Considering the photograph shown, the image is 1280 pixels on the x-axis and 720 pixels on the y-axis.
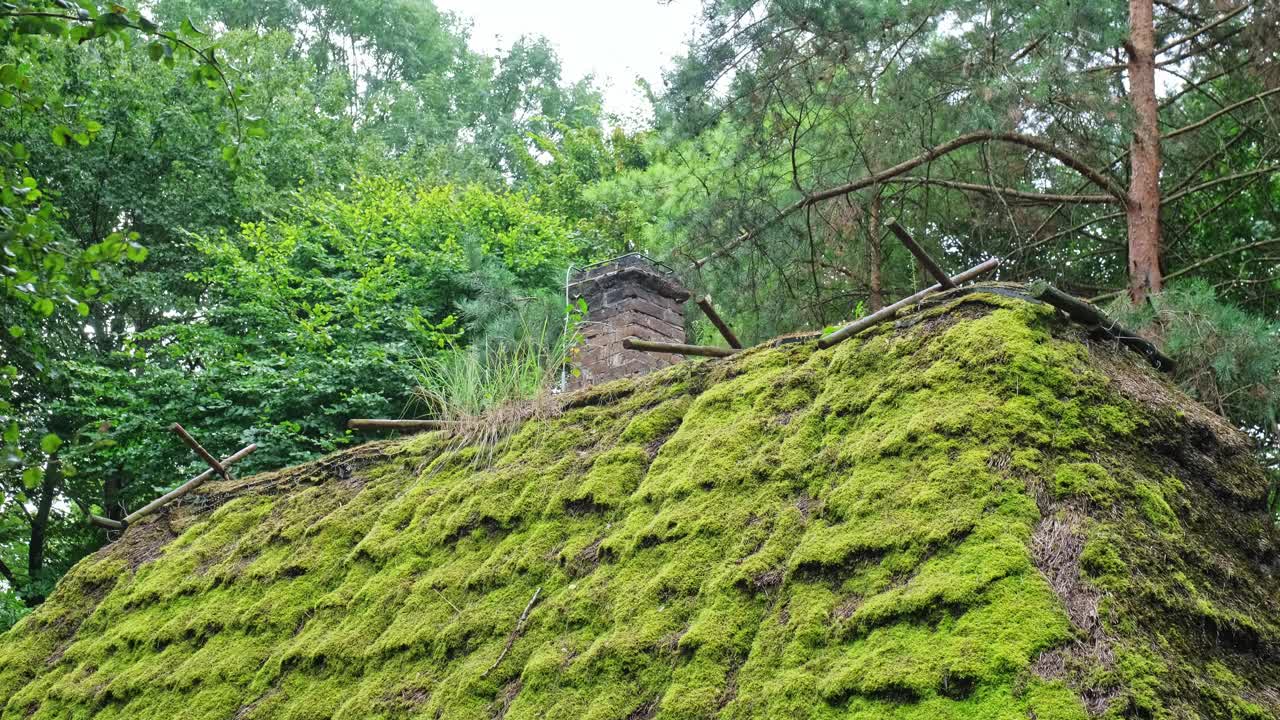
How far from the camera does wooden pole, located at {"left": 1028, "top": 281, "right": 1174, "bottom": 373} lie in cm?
332

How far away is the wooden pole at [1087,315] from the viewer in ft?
10.9

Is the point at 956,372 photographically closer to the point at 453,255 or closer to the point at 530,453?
the point at 530,453

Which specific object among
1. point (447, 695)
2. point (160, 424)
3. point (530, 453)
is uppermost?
point (160, 424)

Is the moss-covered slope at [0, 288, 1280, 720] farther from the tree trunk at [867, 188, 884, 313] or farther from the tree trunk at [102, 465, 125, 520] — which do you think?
the tree trunk at [102, 465, 125, 520]

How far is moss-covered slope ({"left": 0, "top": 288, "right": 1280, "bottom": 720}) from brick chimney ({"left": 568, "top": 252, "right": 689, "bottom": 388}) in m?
1.12

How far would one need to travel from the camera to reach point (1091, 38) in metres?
6.94

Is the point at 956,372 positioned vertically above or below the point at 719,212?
below

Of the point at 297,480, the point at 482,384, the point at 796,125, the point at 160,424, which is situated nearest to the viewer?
the point at 482,384

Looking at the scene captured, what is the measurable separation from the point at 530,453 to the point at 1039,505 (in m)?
2.48

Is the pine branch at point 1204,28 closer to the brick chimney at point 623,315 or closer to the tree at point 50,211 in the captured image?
the brick chimney at point 623,315

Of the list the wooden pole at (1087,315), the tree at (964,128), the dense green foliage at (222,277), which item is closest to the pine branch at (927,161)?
the tree at (964,128)

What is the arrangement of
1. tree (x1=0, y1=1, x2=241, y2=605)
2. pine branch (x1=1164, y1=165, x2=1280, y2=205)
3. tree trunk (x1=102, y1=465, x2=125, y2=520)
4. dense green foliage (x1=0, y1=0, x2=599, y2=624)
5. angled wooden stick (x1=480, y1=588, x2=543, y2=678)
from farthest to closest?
tree trunk (x1=102, y1=465, x2=125, y2=520), dense green foliage (x1=0, y1=0, x2=599, y2=624), pine branch (x1=1164, y1=165, x2=1280, y2=205), angled wooden stick (x1=480, y1=588, x2=543, y2=678), tree (x1=0, y1=1, x2=241, y2=605)

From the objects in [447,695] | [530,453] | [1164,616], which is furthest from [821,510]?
[530,453]

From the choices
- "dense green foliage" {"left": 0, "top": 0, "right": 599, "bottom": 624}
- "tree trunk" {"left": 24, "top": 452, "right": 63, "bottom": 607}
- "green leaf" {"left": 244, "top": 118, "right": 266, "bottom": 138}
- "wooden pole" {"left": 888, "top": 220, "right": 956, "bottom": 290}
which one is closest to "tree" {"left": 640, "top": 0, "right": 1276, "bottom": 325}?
"wooden pole" {"left": 888, "top": 220, "right": 956, "bottom": 290}
